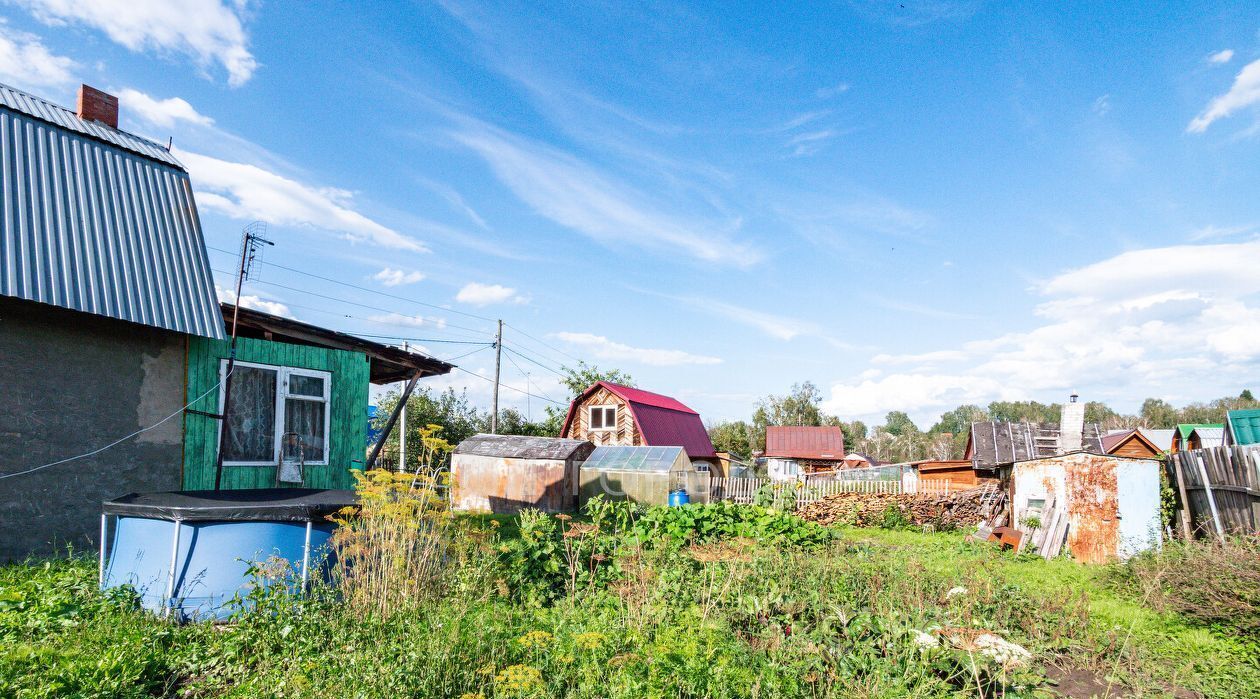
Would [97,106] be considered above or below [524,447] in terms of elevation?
above

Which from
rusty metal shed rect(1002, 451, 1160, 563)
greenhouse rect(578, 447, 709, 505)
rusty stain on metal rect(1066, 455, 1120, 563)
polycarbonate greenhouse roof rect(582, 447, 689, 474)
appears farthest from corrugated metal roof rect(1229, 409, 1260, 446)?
polycarbonate greenhouse roof rect(582, 447, 689, 474)

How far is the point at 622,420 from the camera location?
2608cm

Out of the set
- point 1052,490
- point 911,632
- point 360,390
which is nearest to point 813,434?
point 1052,490

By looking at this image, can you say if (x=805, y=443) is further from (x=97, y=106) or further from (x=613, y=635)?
(x=613, y=635)

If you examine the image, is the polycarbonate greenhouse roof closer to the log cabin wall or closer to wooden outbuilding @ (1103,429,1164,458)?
the log cabin wall

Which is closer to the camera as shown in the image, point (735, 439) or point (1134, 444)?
point (1134, 444)

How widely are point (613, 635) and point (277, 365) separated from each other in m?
6.95

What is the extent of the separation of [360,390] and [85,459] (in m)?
3.47

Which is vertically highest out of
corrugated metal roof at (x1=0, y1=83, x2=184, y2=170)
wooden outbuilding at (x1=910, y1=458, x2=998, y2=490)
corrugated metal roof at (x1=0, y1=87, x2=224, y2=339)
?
corrugated metal roof at (x1=0, y1=83, x2=184, y2=170)

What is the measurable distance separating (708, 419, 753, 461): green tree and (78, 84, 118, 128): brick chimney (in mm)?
33558

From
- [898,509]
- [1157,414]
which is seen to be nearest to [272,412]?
[898,509]

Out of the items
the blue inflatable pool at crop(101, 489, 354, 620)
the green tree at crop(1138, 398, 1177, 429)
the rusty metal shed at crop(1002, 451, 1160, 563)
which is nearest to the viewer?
the blue inflatable pool at crop(101, 489, 354, 620)

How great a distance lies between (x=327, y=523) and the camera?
Result: 596 centimetres

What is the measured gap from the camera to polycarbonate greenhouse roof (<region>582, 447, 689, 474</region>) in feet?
61.3
